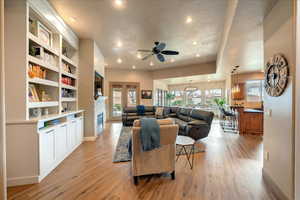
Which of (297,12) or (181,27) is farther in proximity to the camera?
(181,27)

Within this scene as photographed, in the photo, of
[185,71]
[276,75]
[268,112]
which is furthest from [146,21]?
[185,71]

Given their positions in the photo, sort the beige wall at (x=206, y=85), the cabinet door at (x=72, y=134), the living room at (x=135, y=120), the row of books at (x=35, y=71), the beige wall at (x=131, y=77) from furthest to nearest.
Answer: the beige wall at (x=206, y=85) → the beige wall at (x=131, y=77) → the cabinet door at (x=72, y=134) → the row of books at (x=35, y=71) → the living room at (x=135, y=120)

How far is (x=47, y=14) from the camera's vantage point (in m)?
2.66

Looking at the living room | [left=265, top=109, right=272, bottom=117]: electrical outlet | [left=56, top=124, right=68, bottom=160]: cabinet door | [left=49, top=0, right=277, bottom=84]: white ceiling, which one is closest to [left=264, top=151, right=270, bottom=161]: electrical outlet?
the living room

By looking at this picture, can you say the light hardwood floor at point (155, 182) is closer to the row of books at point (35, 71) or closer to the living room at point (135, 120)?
the living room at point (135, 120)

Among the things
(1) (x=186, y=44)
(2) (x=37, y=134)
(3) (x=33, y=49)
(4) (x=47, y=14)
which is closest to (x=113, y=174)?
(2) (x=37, y=134)

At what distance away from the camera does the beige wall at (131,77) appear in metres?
8.44

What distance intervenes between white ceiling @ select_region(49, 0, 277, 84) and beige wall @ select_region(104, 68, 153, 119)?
357 cm

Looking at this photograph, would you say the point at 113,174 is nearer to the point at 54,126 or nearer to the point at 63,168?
the point at 63,168

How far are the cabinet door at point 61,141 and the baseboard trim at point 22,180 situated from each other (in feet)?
1.96

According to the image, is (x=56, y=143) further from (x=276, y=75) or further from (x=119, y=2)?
(x=276, y=75)

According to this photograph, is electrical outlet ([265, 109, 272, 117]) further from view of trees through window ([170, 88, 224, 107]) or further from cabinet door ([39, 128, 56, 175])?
view of trees through window ([170, 88, 224, 107])

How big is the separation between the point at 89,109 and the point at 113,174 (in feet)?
8.49

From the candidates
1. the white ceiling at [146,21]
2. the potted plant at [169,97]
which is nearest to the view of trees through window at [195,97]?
the potted plant at [169,97]
